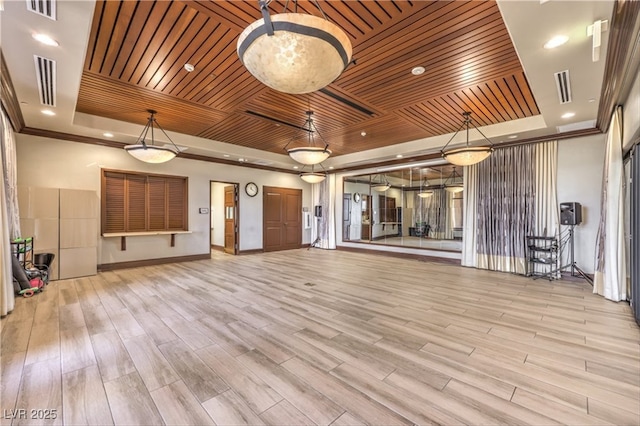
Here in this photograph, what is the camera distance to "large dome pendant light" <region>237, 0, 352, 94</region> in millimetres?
1715

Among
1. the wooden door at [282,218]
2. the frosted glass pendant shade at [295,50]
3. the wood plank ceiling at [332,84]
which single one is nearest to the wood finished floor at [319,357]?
the frosted glass pendant shade at [295,50]

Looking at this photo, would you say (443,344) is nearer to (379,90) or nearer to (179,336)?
(179,336)

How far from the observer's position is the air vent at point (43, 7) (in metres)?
2.18

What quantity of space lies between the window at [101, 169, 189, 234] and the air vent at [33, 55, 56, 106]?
258 cm

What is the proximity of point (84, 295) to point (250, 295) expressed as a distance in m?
2.79

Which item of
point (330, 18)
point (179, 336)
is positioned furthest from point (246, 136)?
point (179, 336)

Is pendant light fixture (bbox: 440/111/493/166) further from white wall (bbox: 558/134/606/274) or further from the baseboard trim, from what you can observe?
the baseboard trim

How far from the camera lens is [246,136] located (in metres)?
6.75

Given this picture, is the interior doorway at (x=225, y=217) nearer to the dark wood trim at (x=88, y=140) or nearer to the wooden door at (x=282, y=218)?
the dark wood trim at (x=88, y=140)

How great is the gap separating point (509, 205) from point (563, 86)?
3.33m

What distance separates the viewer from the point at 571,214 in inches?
205

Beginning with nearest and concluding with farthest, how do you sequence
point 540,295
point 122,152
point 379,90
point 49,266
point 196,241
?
point 379,90, point 540,295, point 49,266, point 122,152, point 196,241

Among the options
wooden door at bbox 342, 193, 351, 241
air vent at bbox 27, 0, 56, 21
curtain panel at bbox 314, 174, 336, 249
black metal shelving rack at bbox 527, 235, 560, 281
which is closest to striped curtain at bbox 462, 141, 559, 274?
black metal shelving rack at bbox 527, 235, 560, 281

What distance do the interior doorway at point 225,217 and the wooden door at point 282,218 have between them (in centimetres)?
108
